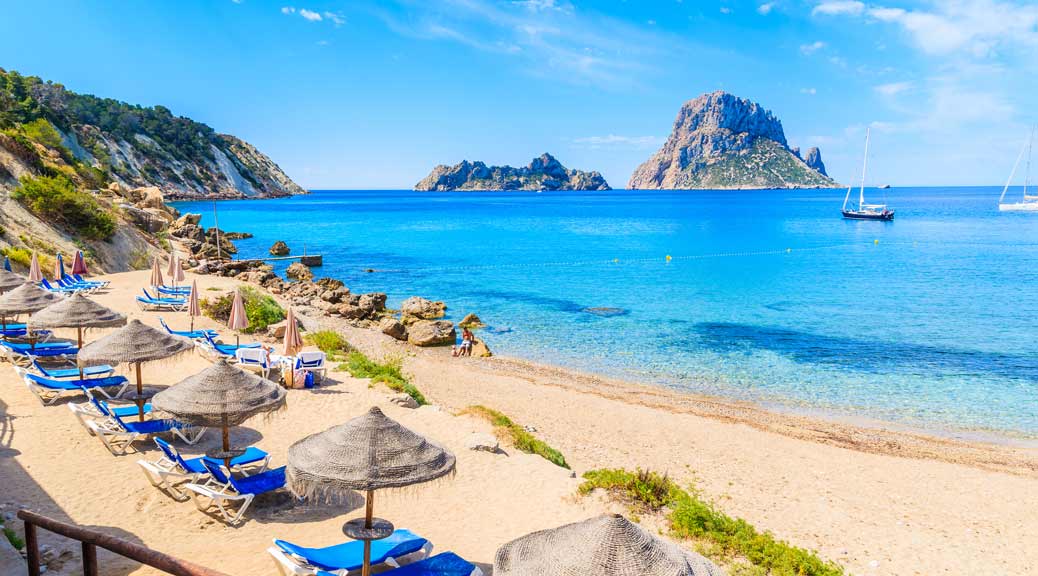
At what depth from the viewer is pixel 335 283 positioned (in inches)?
1474

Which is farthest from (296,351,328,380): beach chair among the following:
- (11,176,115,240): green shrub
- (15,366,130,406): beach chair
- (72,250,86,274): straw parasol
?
(11,176,115,240): green shrub

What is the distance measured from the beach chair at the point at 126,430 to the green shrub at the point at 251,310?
32.9 ft

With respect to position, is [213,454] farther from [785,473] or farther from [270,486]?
[785,473]

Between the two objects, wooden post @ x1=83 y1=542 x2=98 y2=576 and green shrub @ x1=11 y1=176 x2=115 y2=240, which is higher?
green shrub @ x1=11 y1=176 x2=115 y2=240

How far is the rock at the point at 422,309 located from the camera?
101ft

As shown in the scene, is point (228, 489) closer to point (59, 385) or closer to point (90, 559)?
point (90, 559)

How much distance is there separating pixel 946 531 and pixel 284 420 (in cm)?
1297

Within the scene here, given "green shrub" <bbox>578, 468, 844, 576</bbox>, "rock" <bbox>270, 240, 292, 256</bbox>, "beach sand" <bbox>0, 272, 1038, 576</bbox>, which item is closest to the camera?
"green shrub" <bbox>578, 468, 844, 576</bbox>

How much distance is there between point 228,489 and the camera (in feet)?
30.5

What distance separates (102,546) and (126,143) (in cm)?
12801

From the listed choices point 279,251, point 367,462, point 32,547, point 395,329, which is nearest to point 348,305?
point 395,329

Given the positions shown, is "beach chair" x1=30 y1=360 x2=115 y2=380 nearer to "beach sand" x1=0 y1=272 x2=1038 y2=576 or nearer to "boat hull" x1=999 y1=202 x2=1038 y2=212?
"beach sand" x1=0 y1=272 x2=1038 y2=576

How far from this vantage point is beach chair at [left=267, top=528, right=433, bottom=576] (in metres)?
7.28

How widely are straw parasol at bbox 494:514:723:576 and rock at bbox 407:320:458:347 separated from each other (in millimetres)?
20150
